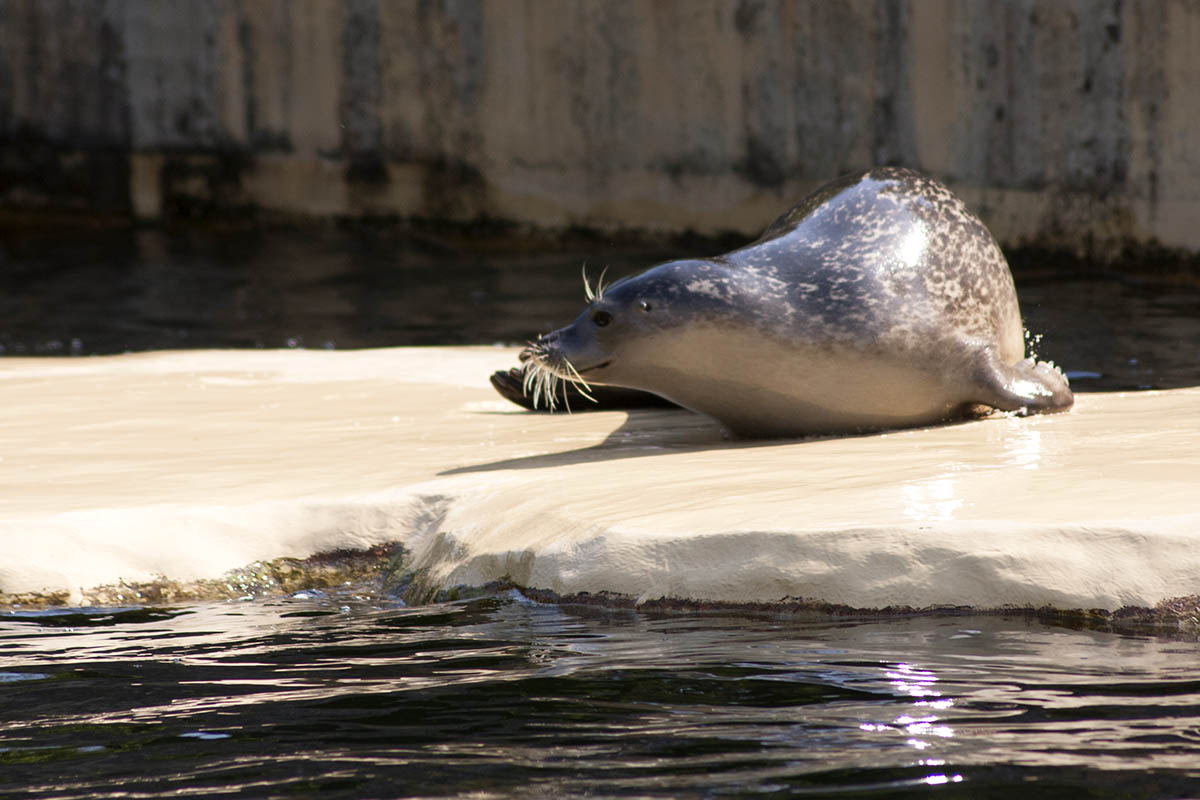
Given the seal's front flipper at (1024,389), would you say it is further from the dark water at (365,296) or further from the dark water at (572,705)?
the dark water at (572,705)

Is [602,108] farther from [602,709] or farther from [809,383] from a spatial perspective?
[602,709]

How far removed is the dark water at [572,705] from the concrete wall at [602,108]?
7.60 meters

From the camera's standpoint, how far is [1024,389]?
5.07 metres

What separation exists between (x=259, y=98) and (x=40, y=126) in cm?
227

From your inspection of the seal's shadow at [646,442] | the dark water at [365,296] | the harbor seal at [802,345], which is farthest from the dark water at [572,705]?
the dark water at [365,296]

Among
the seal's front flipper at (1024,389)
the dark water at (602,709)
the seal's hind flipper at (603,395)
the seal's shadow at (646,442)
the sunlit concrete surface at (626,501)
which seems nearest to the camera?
the dark water at (602,709)

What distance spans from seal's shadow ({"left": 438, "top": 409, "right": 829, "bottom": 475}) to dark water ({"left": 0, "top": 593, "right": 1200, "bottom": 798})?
1.16 m

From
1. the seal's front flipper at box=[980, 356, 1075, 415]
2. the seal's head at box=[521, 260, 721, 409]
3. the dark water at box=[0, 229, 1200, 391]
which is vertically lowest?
the seal's front flipper at box=[980, 356, 1075, 415]

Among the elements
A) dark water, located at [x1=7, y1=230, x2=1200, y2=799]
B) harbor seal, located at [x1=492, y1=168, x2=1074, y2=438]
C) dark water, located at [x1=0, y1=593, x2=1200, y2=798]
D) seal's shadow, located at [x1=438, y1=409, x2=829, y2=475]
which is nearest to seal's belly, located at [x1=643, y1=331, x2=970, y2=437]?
harbor seal, located at [x1=492, y1=168, x2=1074, y2=438]

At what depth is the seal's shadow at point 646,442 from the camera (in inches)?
187

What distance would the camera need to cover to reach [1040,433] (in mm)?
4566

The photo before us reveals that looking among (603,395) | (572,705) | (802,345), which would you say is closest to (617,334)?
(802,345)

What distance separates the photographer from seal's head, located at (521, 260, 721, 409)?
16.1 ft

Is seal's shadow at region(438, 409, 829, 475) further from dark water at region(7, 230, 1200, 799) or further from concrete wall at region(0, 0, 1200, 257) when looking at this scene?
concrete wall at region(0, 0, 1200, 257)
